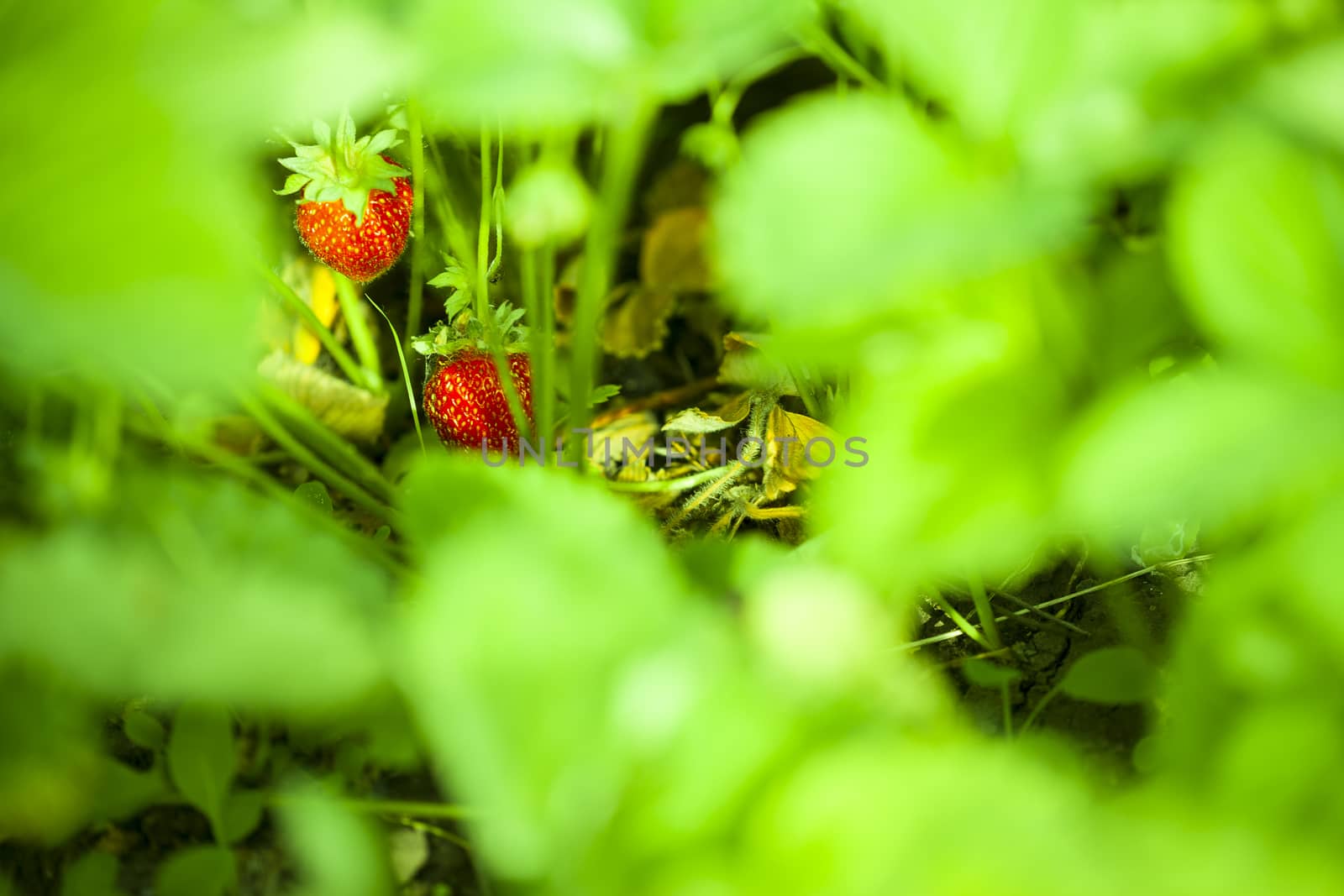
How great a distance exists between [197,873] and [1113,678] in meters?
0.46

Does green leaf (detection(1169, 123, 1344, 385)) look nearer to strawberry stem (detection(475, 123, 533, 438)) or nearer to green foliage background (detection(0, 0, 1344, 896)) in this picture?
green foliage background (detection(0, 0, 1344, 896))

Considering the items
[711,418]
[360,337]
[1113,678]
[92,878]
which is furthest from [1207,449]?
[360,337]

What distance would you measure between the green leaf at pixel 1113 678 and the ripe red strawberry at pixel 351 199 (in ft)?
1.75

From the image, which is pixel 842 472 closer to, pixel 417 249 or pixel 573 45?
pixel 573 45

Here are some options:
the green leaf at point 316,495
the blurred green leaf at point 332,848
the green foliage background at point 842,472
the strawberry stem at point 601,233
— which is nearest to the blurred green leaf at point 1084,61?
the green foliage background at point 842,472

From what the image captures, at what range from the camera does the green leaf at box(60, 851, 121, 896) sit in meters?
0.45

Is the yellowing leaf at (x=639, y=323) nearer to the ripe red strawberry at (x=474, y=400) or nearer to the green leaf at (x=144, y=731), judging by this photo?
the ripe red strawberry at (x=474, y=400)

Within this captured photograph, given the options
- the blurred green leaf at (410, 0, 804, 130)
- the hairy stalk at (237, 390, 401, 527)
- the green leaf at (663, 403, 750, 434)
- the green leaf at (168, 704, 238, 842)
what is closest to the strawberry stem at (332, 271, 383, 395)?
→ the hairy stalk at (237, 390, 401, 527)

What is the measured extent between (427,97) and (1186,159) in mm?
293

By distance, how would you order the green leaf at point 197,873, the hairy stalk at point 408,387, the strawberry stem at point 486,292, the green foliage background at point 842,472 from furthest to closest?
the hairy stalk at point 408,387
the strawberry stem at point 486,292
the green leaf at point 197,873
the green foliage background at point 842,472

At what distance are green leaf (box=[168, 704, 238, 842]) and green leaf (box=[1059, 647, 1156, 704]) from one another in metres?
0.43

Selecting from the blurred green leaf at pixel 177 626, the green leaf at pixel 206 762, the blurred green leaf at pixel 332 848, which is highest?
the blurred green leaf at pixel 177 626

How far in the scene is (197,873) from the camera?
1.45 feet

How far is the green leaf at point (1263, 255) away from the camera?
0.30 m
